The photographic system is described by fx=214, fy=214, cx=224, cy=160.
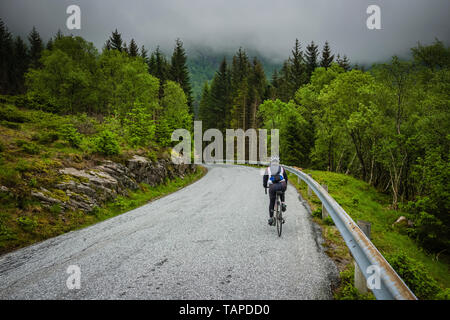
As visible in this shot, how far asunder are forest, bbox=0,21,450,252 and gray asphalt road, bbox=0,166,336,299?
276 inches

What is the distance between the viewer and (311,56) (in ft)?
105

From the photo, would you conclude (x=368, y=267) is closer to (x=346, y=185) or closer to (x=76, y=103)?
(x=346, y=185)

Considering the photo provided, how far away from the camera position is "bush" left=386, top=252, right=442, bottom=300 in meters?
3.29

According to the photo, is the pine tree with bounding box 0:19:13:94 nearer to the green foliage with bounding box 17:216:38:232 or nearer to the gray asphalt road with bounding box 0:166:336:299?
the green foliage with bounding box 17:216:38:232

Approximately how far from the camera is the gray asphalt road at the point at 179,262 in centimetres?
319

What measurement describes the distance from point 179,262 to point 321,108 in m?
21.9

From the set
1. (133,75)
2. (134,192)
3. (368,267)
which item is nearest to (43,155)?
(134,192)

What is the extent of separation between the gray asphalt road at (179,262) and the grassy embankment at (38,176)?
2.62 feet
